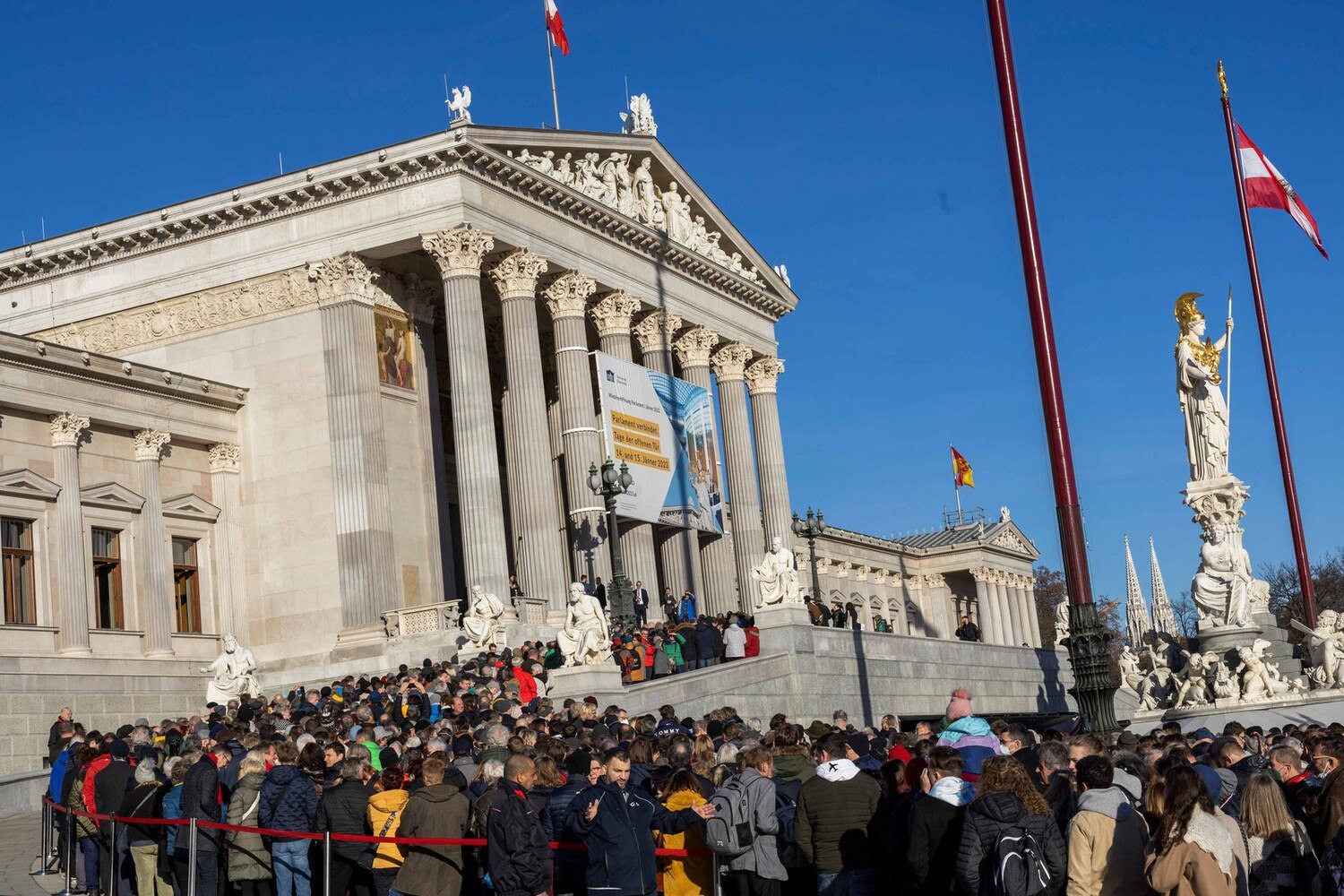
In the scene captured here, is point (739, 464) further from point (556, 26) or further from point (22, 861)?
point (22, 861)

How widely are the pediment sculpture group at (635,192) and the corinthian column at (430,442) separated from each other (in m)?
4.66

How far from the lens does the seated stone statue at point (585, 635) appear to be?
2453cm

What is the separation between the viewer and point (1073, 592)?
1691 cm

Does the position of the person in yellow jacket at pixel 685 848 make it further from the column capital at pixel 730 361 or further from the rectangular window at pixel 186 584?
the column capital at pixel 730 361

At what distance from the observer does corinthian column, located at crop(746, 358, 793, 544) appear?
52.1 metres

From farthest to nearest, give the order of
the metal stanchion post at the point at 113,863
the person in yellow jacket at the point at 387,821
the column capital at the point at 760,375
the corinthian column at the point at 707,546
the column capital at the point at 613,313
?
the column capital at the point at 760,375, the corinthian column at the point at 707,546, the column capital at the point at 613,313, the metal stanchion post at the point at 113,863, the person in yellow jacket at the point at 387,821

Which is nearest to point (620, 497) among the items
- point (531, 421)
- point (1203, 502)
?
point (531, 421)

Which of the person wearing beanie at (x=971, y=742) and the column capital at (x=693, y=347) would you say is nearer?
the person wearing beanie at (x=971, y=742)

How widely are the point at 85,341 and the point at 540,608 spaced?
48.9 feet

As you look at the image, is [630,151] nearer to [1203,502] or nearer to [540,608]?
[540,608]

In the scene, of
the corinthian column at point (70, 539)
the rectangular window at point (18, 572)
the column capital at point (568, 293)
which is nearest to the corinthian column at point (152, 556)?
the corinthian column at point (70, 539)

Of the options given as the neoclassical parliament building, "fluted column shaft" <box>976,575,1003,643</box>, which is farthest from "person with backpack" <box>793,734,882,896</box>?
"fluted column shaft" <box>976,575,1003,643</box>

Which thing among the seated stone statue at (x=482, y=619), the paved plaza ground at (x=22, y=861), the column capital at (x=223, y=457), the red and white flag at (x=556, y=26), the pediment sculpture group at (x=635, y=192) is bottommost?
the paved plaza ground at (x=22, y=861)

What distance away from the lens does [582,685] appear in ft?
80.3
